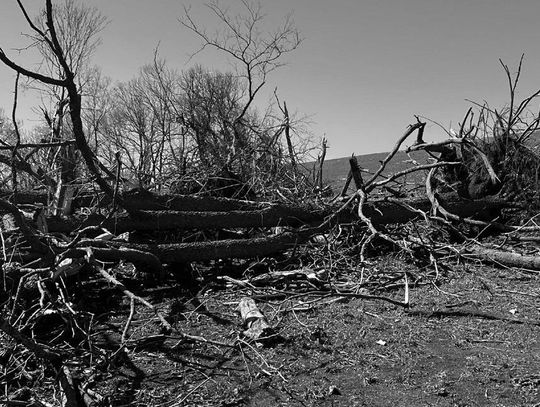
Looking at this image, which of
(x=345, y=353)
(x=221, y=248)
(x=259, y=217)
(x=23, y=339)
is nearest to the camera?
(x=23, y=339)

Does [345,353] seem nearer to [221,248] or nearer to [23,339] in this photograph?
[23,339]

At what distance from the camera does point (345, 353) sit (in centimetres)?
330

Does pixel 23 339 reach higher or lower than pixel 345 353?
higher

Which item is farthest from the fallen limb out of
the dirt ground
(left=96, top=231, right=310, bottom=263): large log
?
(left=96, top=231, right=310, bottom=263): large log

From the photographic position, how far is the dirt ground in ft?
9.09

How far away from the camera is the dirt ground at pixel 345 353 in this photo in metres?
2.77

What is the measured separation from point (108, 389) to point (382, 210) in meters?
3.88

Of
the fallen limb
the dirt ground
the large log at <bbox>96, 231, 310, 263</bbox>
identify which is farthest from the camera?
the large log at <bbox>96, 231, 310, 263</bbox>

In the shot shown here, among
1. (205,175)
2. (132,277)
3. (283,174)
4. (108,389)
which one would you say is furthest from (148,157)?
(108,389)

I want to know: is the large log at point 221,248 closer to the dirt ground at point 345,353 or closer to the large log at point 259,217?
the large log at point 259,217

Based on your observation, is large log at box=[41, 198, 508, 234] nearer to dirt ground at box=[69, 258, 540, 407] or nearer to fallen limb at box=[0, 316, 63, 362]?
dirt ground at box=[69, 258, 540, 407]

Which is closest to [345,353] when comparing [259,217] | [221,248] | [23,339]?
[23,339]

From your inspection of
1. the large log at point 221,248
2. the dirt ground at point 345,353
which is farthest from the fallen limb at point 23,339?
the large log at point 221,248

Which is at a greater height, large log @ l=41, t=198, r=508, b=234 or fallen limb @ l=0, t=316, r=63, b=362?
large log @ l=41, t=198, r=508, b=234
